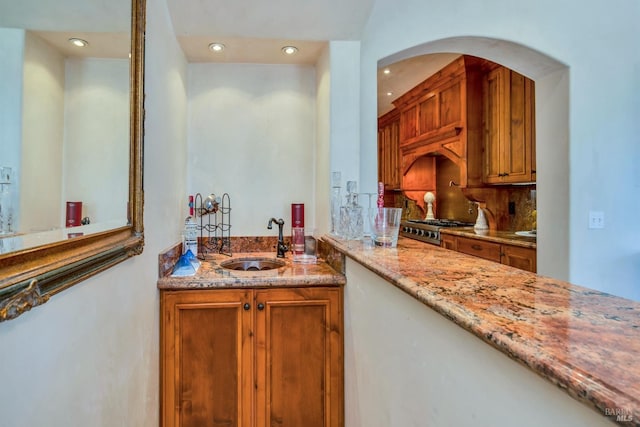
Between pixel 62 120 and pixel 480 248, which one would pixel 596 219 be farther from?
pixel 62 120

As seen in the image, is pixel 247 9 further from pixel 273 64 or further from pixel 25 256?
pixel 25 256

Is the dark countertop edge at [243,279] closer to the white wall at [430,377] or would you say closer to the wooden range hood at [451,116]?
the white wall at [430,377]

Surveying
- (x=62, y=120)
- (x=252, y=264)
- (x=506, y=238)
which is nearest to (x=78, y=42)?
(x=62, y=120)

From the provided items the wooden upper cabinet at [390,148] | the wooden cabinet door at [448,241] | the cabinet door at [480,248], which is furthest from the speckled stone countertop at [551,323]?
the wooden upper cabinet at [390,148]

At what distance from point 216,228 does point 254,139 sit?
69 cm

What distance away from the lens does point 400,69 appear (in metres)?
3.37

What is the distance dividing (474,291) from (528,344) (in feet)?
0.88

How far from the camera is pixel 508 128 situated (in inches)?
119

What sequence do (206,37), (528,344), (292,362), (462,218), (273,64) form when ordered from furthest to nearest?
(462,218) → (273,64) → (206,37) → (292,362) → (528,344)

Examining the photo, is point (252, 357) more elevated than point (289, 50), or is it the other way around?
point (289, 50)

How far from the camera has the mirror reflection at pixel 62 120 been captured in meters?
0.60

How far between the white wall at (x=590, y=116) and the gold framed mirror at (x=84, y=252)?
1283 millimetres

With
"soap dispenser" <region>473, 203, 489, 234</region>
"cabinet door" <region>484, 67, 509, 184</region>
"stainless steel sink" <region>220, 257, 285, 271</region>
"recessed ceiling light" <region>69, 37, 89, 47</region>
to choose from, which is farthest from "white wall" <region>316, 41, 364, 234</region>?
"soap dispenser" <region>473, 203, 489, 234</region>

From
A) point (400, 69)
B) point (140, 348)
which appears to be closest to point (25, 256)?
point (140, 348)
